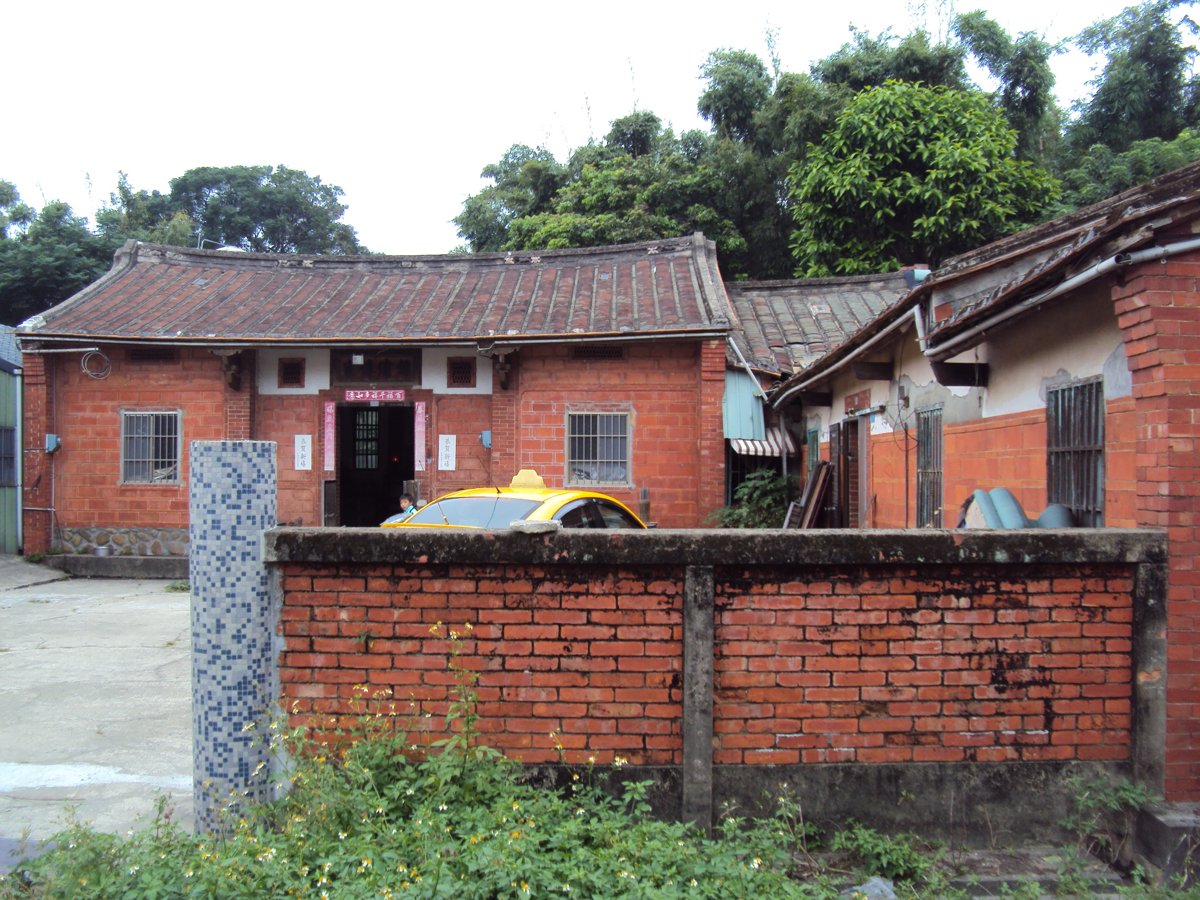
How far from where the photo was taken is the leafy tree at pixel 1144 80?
870 inches

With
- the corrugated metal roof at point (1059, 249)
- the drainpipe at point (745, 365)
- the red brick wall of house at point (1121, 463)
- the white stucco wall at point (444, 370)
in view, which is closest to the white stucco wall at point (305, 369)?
the white stucco wall at point (444, 370)

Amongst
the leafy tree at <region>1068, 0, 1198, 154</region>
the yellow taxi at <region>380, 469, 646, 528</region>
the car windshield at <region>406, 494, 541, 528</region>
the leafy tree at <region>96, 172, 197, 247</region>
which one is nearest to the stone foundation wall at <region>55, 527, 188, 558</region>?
the yellow taxi at <region>380, 469, 646, 528</region>

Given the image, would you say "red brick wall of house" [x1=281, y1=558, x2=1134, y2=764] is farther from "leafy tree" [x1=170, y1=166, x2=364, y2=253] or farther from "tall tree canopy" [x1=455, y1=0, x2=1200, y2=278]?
"leafy tree" [x1=170, y1=166, x2=364, y2=253]

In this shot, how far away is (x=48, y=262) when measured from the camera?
82.6 ft

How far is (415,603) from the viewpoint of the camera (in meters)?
4.14

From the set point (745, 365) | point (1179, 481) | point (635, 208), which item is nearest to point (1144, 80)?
point (635, 208)

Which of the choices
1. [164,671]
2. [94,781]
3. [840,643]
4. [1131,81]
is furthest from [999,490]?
[1131,81]

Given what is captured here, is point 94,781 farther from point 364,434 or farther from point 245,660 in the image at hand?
point 364,434

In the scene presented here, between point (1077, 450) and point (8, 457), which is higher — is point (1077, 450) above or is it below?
above

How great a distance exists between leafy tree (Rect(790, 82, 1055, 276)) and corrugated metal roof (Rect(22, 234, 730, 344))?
509 cm

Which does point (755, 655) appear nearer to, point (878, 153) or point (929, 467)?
point (929, 467)

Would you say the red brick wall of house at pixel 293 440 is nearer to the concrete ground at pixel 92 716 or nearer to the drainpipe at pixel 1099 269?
the concrete ground at pixel 92 716

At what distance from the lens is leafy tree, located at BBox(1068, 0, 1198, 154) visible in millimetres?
22094

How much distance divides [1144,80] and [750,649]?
79.6 ft
